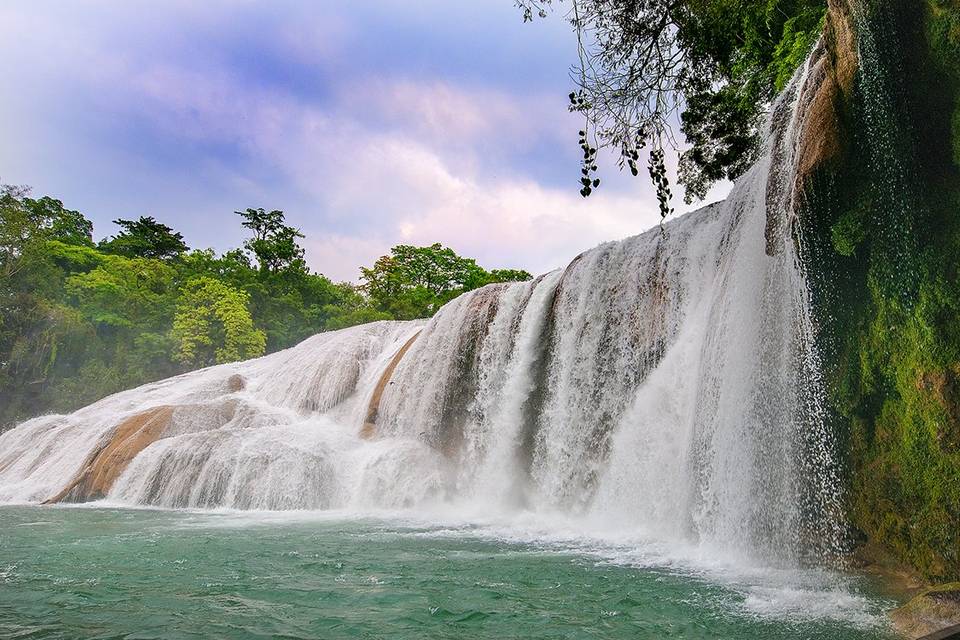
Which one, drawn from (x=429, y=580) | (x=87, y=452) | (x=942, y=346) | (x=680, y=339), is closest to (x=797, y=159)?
(x=942, y=346)

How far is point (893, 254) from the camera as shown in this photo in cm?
558

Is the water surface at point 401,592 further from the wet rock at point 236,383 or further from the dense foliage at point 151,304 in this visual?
the dense foliage at point 151,304

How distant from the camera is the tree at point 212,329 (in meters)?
32.6

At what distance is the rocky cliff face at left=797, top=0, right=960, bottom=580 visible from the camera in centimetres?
521

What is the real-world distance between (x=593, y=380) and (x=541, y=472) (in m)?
2.01

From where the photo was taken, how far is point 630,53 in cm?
693

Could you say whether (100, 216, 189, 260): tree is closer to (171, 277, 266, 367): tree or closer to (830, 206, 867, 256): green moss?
(171, 277, 266, 367): tree

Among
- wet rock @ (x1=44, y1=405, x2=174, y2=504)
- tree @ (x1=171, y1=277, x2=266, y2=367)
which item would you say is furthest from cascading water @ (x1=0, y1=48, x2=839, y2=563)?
tree @ (x1=171, y1=277, x2=266, y2=367)

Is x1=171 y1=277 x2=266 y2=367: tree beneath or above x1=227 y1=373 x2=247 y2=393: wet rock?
above

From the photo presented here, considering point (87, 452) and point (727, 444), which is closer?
point (727, 444)

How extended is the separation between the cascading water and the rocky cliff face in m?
0.34

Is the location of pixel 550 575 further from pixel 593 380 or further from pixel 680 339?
pixel 593 380

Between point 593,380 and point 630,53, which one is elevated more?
point 630,53

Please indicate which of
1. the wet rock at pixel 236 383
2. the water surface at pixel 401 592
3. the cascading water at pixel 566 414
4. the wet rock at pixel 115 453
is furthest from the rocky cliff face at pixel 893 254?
the wet rock at pixel 236 383
